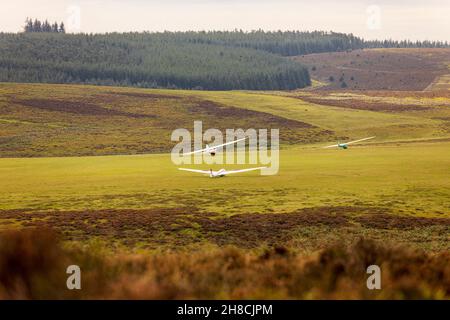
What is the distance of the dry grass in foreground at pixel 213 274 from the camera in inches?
494

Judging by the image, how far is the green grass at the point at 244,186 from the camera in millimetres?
34094

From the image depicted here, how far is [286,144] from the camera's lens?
297 ft

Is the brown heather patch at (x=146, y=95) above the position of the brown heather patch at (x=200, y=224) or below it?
above

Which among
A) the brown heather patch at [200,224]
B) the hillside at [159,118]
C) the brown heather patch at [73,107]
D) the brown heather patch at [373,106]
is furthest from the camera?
the brown heather patch at [373,106]

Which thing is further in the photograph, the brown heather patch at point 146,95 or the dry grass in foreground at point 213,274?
the brown heather patch at point 146,95

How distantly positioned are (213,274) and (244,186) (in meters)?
26.4

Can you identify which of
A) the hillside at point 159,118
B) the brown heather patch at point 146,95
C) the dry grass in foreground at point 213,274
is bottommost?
the hillside at point 159,118

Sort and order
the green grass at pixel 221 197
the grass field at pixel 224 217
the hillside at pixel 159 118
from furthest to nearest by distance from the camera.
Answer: the hillside at pixel 159 118
the green grass at pixel 221 197
the grass field at pixel 224 217
